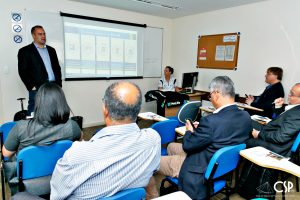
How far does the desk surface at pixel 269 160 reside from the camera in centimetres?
151

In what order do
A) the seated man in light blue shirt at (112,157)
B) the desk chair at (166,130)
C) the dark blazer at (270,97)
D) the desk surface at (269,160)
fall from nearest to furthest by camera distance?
1. the seated man in light blue shirt at (112,157)
2. the desk surface at (269,160)
3. the desk chair at (166,130)
4. the dark blazer at (270,97)

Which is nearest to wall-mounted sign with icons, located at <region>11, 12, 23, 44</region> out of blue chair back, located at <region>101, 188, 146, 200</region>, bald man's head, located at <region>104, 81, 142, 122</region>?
bald man's head, located at <region>104, 81, 142, 122</region>

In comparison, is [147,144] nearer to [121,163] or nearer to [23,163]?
[121,163]

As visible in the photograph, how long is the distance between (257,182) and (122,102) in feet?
6.22

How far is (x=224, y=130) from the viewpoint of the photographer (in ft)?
5.46

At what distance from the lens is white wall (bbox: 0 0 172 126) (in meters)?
3.68

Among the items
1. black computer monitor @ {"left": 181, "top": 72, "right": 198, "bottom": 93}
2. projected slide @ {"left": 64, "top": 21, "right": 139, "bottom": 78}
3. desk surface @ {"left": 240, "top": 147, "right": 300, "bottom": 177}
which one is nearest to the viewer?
desk surface @ {"left": 240, "top": 147, "right": 300, "bottom": 177}

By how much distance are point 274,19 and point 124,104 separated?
3.84 metres

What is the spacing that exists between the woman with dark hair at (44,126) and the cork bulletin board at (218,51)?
12.4 ft

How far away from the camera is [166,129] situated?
7.59 feet

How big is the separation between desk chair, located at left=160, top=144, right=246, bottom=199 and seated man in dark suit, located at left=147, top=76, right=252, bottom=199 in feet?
0.24

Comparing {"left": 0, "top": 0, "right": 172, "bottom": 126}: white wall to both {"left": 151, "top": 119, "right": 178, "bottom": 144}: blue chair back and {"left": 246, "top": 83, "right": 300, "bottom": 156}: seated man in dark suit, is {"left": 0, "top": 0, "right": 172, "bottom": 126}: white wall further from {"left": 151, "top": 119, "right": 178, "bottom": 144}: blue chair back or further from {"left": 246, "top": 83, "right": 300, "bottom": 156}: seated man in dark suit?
{"left": 246, "top": 83, "right": 300, "bottom": 156}: seated man in dark suit

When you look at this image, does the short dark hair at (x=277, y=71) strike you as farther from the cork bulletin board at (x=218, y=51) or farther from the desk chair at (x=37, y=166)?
the desk chair at (x=37, y=166)

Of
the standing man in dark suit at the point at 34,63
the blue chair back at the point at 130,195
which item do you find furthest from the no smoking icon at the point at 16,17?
the blue chair back at the point at 130,195
